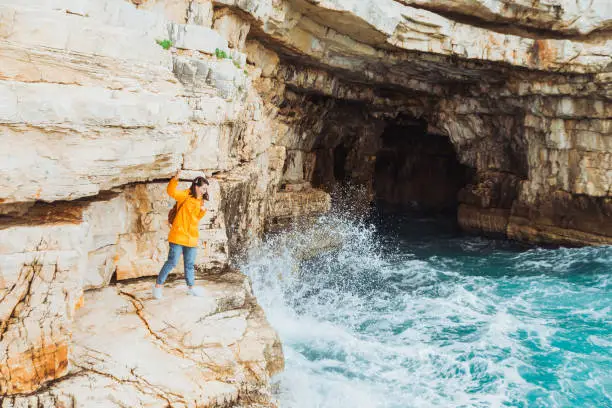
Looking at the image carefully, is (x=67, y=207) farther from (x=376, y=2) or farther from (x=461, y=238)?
(x=461, y=238)

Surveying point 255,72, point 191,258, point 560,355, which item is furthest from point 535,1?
point 191,258

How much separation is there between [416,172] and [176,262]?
24.6 metres

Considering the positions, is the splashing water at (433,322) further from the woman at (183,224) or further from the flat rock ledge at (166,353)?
the woman at (183,224)

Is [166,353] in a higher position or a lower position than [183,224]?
lower

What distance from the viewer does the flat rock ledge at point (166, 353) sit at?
4.57 m

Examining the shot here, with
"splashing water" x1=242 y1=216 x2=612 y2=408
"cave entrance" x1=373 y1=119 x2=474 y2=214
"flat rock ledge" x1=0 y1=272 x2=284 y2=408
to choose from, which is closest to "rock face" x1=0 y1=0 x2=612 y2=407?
"flat rock ledge" x1=0 y1=272 x2=284 y2=408

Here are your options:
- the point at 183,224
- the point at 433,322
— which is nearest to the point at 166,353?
the point at 183,224

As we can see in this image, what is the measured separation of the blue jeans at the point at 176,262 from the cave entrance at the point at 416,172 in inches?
833

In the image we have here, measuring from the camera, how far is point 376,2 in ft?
38.3

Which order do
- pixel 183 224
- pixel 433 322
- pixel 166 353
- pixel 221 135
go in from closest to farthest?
pixel 166 353 → pixel 183 224 → pixel 221 135 → pixel 433 322

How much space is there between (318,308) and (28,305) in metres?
6.76

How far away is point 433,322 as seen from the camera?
9.98 m

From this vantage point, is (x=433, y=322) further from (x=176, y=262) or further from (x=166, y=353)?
(x=166, y=353)

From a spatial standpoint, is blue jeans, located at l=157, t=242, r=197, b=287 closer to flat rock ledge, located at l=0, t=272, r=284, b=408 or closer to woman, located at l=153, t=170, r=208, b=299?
woman, located at l=153, t=170, r=208, b=299
